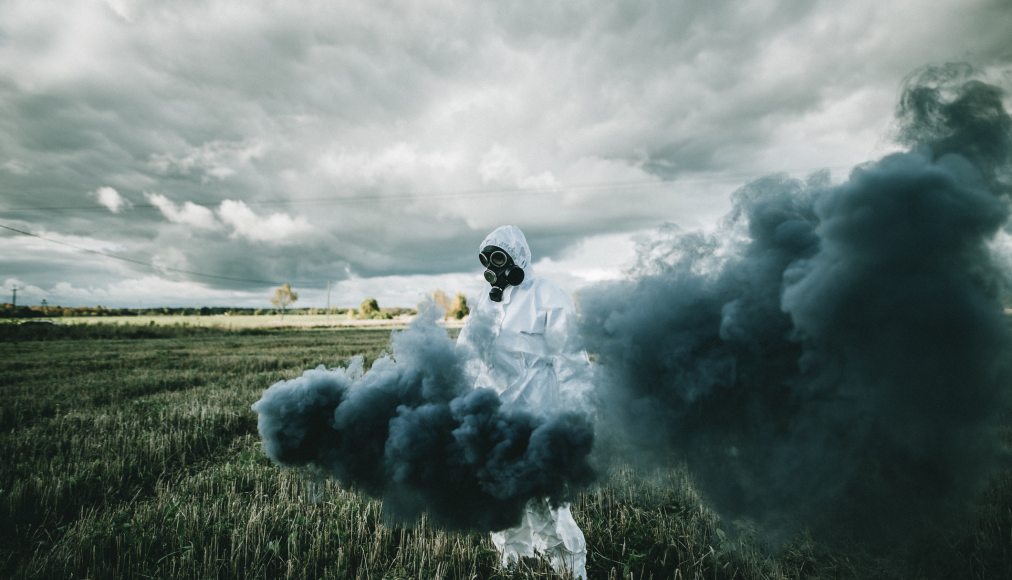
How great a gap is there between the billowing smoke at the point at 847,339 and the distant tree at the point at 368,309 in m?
90.3

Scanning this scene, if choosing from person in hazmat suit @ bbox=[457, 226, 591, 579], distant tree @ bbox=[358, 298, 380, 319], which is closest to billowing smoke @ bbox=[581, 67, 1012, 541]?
person in hazmat suit @ bbox=[457, 226, 591, 579]

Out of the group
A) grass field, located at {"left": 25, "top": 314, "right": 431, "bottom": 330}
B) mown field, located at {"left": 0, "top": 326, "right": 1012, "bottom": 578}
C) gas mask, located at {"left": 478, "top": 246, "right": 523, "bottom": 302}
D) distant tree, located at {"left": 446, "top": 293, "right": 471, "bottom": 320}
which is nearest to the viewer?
mown field, located at {"left": 0, "top": 326, "right": 1012, "bottom": 578}

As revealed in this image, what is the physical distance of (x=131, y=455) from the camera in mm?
6719

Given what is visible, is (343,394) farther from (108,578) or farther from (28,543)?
(28,543)

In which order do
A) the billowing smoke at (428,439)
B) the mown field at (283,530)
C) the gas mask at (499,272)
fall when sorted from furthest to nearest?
the gas mask at (499,272) → the mown field at (283,530) → the billowing smoke at (428,439)

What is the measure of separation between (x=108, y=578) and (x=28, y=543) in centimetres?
146

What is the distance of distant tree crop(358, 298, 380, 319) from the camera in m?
89.6

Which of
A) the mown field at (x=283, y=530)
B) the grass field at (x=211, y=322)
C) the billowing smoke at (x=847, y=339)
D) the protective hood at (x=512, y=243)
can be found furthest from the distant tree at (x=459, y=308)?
the billowing smoke at (x=847, y=339)

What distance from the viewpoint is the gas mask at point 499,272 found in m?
4.18

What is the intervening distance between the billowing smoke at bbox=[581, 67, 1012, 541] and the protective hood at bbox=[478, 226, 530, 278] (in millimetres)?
2122

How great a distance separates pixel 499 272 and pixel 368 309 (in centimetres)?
9207

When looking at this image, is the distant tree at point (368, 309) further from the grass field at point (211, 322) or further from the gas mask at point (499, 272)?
the gas mask at point (499, 272)

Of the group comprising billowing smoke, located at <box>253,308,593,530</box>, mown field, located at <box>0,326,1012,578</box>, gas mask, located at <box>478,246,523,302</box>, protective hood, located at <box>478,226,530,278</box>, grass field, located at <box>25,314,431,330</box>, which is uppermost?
protective hood, located at <box>478,226,530,278</box>

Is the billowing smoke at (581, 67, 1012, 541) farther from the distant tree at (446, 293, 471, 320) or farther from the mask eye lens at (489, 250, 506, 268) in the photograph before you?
the distant tree at (446, 293, 471, 320)
